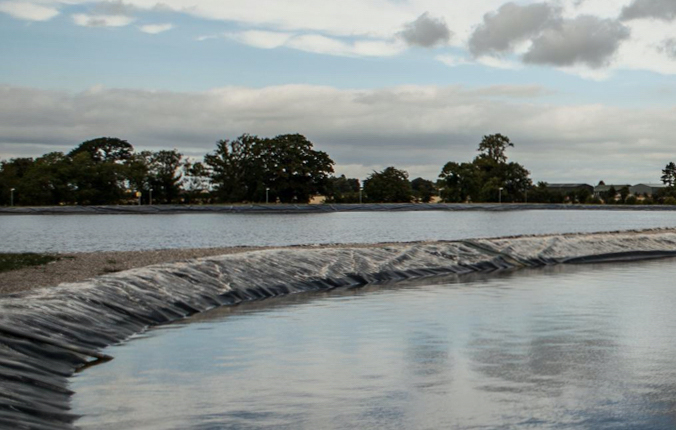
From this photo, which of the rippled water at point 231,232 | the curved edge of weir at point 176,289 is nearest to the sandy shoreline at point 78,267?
the curved edge of weir at point 176,289

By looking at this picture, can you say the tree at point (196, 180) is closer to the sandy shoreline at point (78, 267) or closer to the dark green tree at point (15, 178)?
the dark green tree at point (15, 178)

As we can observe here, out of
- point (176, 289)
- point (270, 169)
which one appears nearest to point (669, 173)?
point (270, 169)

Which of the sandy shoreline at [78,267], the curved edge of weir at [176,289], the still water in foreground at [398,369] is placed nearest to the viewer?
the still water in foreground at [398,369]

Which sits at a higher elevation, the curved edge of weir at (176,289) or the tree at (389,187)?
the tree at (389,187)

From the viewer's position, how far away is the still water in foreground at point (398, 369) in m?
7.32

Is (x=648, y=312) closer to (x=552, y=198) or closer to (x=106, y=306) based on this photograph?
(x=106, y=306)

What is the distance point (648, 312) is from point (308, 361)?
666 cm

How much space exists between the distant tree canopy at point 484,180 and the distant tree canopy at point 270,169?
26154 millimetres

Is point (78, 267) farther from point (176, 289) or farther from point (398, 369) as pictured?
point (398, 369)

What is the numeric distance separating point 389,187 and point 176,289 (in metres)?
126

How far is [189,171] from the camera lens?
123000 mm

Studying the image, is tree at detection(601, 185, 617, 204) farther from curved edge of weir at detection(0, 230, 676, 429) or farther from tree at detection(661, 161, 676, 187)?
curved edge of weir at detection(0, 230, 676, 429)

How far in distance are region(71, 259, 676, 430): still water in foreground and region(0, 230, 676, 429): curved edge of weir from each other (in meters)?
0.42

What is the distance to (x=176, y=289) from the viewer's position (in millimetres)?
14820
